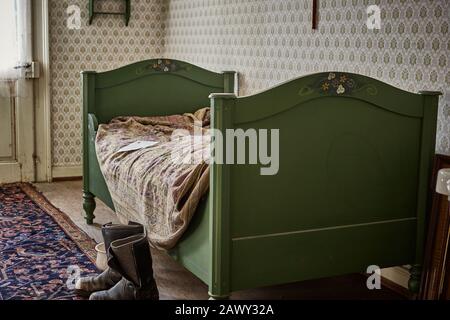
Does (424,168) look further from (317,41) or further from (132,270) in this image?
(132,270)

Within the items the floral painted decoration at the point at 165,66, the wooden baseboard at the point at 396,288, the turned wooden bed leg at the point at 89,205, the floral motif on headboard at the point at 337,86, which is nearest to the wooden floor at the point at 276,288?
the wooden baseboard at the point at 396,288

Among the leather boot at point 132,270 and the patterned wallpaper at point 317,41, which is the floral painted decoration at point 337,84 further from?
the leather boot at point 132,270

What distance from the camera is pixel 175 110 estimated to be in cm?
438

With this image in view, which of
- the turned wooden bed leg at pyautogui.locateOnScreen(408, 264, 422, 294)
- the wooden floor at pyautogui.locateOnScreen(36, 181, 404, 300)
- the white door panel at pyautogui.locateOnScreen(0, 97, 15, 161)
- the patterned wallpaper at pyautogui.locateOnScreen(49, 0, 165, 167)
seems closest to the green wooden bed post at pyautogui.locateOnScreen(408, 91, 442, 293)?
the turned wooden bed leg at pyautogui.locateOnScreen(408, 264, 422, 294)

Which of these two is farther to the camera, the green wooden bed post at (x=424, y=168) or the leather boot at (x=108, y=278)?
the leather boot at (x=108, y=278)

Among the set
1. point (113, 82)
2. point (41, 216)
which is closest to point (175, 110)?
point (113, 82)

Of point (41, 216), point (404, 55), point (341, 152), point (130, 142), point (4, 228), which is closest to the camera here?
point (341, 152)

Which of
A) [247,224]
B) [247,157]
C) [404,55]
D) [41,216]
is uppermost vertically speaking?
[404,55]

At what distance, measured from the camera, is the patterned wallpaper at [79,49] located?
209 inches

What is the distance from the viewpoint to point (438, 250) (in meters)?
2.80

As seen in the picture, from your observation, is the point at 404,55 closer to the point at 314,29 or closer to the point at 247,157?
the point at 314,29

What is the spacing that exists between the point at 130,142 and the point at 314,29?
1201 mm

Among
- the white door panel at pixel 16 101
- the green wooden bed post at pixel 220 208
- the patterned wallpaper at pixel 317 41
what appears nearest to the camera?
the green wooden bed post at pixel 220 208

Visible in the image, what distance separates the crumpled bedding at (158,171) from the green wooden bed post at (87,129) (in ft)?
0.57
